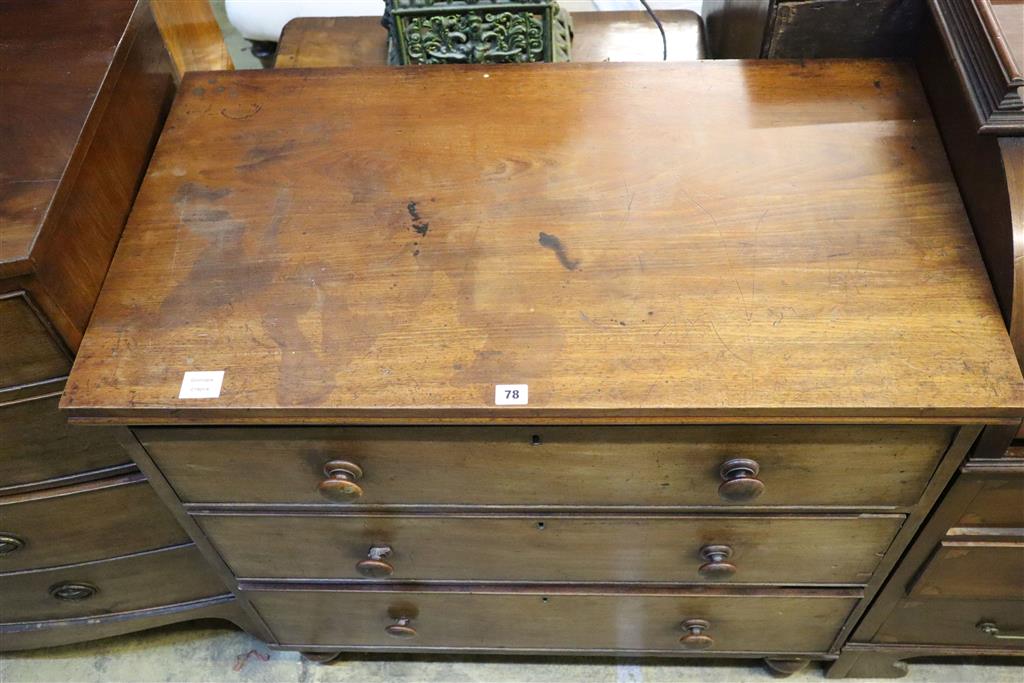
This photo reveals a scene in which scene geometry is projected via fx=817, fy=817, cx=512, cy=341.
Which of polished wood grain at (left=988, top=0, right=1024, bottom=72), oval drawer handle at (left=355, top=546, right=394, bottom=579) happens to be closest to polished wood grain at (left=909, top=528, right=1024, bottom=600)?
polished wood grain at (left=988, top=0, right=1024, bottom=72)

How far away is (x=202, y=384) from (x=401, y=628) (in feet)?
1.90

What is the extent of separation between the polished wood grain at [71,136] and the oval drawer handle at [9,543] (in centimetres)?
42

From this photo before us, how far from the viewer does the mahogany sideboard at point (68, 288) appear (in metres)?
0.84

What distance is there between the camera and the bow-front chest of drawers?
0.81m

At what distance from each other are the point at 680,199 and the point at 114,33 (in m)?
0.70

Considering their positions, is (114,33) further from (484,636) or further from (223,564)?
(484,636)

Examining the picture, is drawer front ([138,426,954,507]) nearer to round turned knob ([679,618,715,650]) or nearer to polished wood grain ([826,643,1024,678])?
round turned knob ([679,618,715,650])

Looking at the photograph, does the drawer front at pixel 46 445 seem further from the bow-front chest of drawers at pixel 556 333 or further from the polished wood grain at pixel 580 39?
the polished wood grain at pixel 580 39

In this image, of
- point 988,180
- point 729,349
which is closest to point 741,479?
point 729,349

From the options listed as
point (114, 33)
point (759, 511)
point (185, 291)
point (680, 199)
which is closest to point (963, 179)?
point (680, 199)

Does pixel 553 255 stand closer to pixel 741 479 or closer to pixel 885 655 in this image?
pixel 741 479

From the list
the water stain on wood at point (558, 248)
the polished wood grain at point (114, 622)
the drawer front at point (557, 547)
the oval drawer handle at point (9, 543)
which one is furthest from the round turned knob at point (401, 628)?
the water stain on wood at point (558, 248)

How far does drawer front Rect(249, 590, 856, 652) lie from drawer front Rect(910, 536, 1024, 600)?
112 mm

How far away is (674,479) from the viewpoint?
0.92 meters
